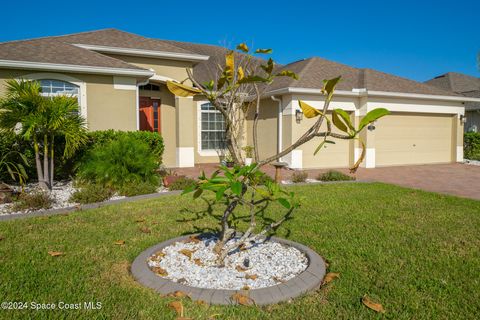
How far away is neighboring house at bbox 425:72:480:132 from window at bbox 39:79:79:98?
73.9ft

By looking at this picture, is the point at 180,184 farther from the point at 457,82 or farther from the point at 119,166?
the point at 457,82

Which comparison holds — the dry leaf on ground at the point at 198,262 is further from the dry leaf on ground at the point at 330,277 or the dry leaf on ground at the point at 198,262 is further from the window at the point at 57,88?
the window at the point at 57,88

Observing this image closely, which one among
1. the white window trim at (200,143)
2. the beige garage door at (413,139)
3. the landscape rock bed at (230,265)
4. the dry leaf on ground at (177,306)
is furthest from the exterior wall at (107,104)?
the beige garage door at (413,139)

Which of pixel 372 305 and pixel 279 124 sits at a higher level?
pixel 279 124

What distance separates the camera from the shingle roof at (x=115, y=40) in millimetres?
12484

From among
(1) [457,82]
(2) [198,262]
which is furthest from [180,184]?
(1) [457,82]

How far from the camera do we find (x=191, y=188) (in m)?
2.96

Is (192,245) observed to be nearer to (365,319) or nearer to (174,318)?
(174,318)

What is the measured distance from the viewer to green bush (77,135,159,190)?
7922 mm

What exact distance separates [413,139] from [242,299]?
15.1 meters

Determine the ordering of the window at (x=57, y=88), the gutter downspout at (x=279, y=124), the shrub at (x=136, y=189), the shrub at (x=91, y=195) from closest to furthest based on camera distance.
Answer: the shrub at (x=91, y=195) → the shrub at (x=136, y=189) → the window at (x=57, y=88) → the gutter downspout at (x=279, y=124)

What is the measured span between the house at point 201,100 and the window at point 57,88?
0.03 metres

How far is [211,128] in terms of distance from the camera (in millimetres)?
15328

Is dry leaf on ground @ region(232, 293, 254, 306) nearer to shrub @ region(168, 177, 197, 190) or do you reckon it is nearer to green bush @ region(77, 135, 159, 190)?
shrub @ region(168, 177, 197, 190)
